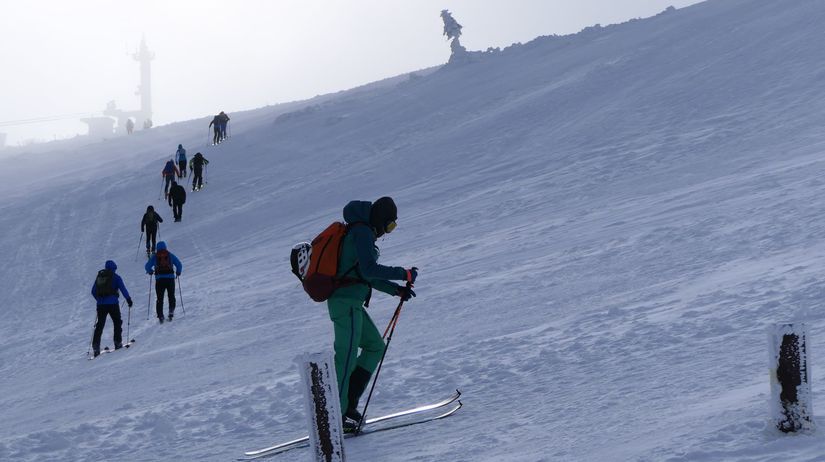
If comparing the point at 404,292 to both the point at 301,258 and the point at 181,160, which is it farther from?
the point at 181,160

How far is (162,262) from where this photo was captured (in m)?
14.5

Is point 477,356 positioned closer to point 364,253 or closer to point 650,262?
point 364,253

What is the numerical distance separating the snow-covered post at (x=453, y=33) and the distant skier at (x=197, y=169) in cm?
2517

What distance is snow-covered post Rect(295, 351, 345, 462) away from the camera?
4.93 metres

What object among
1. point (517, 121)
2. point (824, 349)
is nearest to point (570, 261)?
point (824, 349)

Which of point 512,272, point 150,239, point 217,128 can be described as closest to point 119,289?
point 512,272

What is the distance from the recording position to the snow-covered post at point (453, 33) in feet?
173

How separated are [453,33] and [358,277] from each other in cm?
4981

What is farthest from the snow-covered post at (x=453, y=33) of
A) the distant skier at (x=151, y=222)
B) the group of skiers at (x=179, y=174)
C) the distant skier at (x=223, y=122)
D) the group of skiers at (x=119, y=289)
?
the group of skiers at (x=119, y=289)

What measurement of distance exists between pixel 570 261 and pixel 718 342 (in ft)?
17.0

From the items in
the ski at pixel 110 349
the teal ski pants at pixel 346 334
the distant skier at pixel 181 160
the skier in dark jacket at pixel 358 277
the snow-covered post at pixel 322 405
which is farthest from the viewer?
the distant skier at pixel 181 160

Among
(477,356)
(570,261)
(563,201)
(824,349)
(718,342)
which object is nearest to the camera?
(824,349)

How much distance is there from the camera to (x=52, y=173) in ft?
145

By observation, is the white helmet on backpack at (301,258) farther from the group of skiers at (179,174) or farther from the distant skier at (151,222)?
the group of skiers at (179,174)
